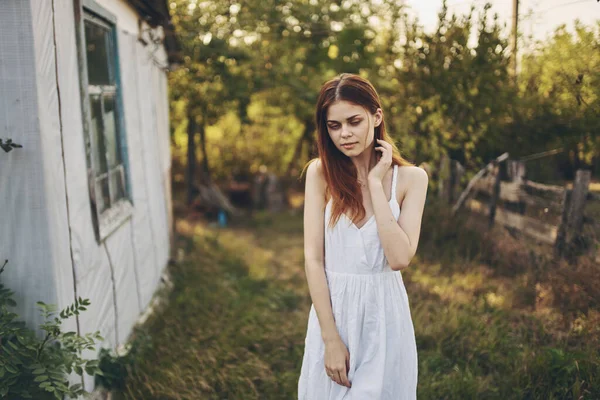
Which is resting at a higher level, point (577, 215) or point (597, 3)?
point (597, 3)

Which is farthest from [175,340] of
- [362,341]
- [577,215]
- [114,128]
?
[577,215]

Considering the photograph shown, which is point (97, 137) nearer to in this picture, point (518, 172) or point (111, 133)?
point (111, 133)

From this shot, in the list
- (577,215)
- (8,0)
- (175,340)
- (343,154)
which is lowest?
(175,340)

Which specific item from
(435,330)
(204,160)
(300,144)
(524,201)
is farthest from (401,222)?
(300,144)

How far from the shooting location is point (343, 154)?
232 cm

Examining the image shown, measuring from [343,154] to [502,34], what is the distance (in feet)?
15.8

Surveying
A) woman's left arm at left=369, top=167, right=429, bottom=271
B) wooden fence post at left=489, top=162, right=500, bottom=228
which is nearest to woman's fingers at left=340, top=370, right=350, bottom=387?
woman's left arm at left=369, top=167, right=429, bottom=271

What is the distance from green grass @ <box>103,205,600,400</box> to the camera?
3.63 meters

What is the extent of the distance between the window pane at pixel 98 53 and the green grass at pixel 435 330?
204cm

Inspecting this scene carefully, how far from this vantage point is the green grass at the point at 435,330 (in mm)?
3633

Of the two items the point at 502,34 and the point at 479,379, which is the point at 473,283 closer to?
the point at 479,379

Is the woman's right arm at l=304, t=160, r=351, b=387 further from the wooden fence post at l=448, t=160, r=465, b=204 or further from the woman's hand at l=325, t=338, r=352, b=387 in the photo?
the wooden fence post at l=448, t=160, r=465, b=204

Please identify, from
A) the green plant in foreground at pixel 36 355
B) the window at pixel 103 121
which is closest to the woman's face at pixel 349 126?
the green plant in foreground at pixel 36 355

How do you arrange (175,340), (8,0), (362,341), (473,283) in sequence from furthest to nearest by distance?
(473,283), (175,340), (8,0), (362,341)
